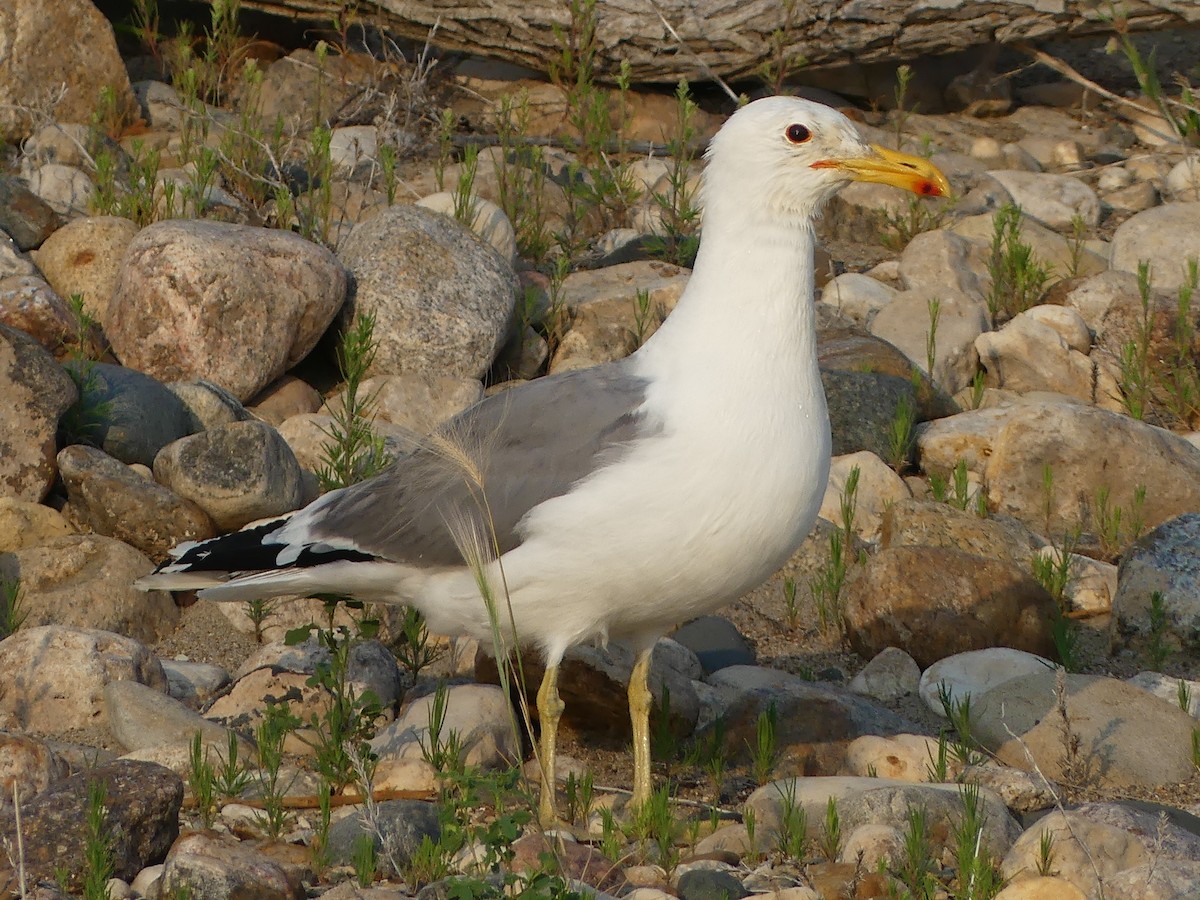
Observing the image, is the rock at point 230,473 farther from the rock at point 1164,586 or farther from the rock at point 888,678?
the rock at point 1164,586

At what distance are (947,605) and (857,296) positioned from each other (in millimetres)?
2960

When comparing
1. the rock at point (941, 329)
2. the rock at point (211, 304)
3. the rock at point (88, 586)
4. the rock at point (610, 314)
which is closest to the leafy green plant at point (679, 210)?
the rock at point (610, 314)

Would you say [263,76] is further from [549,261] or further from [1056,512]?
[1056,512]

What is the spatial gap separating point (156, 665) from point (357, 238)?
3100mm

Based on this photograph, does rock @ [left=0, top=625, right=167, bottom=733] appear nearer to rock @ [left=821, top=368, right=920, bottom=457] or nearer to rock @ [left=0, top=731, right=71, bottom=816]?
rock @ [left=0, top=731, right=71, bottom=816]

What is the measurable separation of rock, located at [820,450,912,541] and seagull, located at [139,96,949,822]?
1.96 m

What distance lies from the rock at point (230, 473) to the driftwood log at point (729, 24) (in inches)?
158

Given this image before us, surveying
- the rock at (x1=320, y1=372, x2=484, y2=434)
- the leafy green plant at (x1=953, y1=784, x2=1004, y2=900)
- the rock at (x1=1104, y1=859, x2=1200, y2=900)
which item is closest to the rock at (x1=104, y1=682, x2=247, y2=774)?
the leafy green plant at (x1=953, y1=784, x2=1004, y2=900)

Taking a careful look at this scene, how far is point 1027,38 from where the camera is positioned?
32.2 ft

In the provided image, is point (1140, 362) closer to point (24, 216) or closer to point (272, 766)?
point (272, 766)

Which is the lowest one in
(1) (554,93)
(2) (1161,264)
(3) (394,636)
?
(3) (394,636)

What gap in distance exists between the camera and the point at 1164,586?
231 inches

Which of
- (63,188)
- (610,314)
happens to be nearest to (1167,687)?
(610,314)

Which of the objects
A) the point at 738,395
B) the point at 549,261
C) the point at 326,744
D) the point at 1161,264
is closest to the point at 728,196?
the point at 738,395
